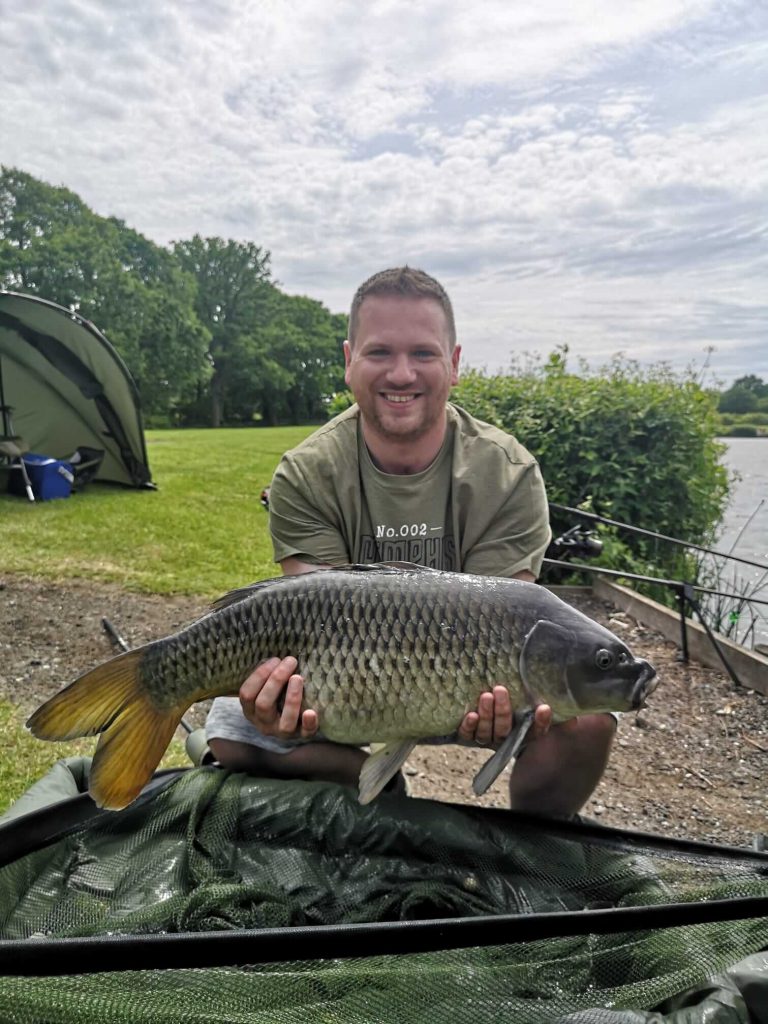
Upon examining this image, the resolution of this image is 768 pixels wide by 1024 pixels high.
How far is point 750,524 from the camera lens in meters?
6.10

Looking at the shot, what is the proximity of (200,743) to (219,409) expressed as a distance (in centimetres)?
3359

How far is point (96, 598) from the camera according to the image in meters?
3.91

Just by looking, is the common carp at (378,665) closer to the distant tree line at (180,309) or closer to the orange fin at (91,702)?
the orange fin at (91,702)

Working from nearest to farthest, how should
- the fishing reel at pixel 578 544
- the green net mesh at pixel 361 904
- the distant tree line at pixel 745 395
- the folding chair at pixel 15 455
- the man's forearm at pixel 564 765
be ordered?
the green net mesh at pixel 361 904 < the man's forearm at pixel 564 765 < the fishing reel at pixel 578 544 < the distant tree line at pixel 745 395 < the folding chair at pixel 15 455

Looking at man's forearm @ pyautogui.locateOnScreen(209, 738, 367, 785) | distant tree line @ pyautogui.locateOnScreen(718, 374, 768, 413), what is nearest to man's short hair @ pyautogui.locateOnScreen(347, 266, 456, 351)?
man's forearm @ pyautogui.locateOnScreen(209, 738, 367, 785)

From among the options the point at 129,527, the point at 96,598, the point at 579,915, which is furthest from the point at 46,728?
the point at 129,527

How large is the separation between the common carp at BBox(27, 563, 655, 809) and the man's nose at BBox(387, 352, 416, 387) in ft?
1.86

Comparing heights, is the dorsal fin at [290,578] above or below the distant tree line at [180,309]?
below

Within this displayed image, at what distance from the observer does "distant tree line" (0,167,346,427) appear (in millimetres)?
22203

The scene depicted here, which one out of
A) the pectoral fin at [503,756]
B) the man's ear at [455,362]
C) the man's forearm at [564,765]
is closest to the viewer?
the pectoral fin at [503,756]

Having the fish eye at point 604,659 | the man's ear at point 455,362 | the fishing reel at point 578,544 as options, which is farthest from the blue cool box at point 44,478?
the fish eye at point 604,659

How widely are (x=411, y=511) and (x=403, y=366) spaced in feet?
1.16

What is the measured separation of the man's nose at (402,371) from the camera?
1755 mm

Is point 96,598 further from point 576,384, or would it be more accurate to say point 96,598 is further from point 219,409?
point 219,409
